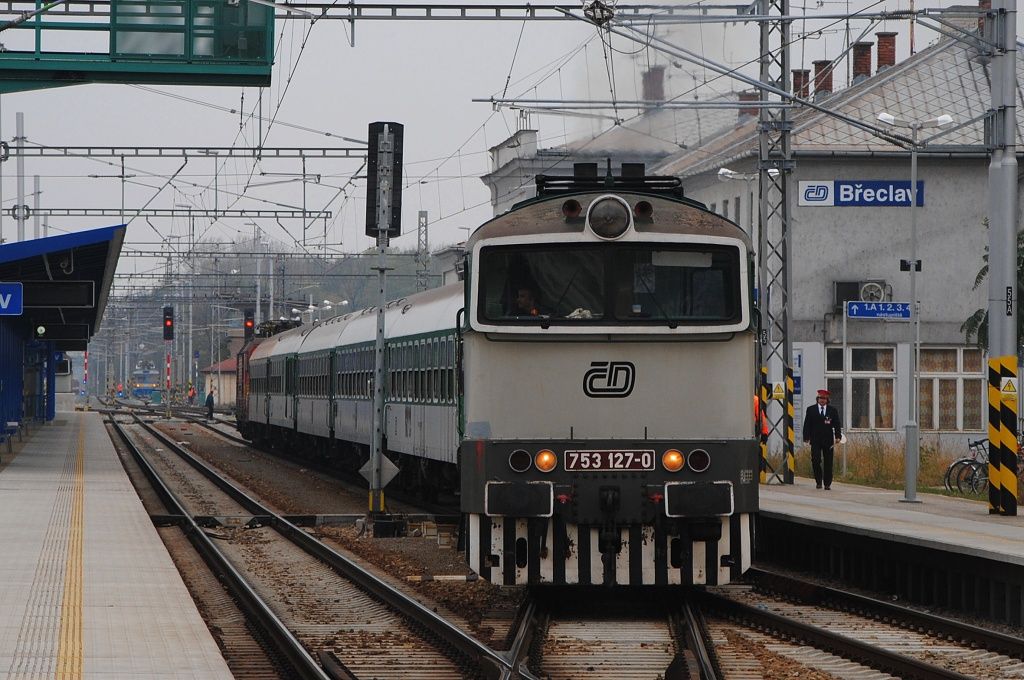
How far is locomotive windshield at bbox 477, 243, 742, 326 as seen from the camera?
38.4ft

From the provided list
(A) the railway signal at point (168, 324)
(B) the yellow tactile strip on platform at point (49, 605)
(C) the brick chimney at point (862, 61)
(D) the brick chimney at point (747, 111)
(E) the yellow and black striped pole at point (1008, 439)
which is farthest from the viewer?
(A) the railway signal at point (168, 324)

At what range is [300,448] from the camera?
39.6 metres

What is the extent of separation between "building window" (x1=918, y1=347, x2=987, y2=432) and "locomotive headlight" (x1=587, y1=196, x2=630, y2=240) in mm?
32523

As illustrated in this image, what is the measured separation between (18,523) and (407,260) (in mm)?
88102

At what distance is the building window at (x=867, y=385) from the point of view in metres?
42.6

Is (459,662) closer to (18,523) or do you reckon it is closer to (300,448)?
(18,523)

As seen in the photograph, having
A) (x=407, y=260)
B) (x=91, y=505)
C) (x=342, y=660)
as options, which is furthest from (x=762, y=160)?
(x=407, y=260)

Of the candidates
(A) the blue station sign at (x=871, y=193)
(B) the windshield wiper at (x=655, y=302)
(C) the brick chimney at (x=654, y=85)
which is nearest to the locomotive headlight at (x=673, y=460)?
(B) the windshield wiper at (x=655, y=302)

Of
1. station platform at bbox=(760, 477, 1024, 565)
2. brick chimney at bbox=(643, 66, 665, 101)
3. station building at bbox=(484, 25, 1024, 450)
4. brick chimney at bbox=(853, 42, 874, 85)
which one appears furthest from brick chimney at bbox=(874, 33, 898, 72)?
station platform at bbox=(760, 477, 1024, 565)

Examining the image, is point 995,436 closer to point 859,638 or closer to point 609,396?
point 859,638

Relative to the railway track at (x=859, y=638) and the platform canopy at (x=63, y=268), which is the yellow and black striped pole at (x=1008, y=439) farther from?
the platform canopy at (x=63, y=268)

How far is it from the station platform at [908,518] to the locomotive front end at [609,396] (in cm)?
250

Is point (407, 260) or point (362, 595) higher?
point (407, 260)

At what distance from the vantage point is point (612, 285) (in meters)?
11.7
